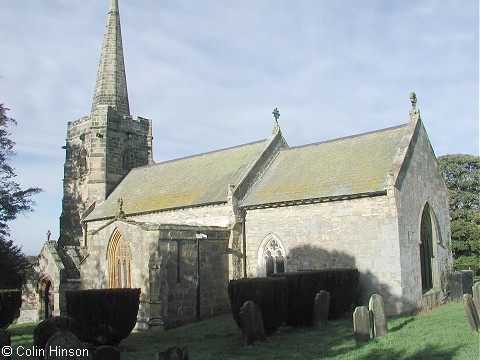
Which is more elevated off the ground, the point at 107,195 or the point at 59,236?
the point at 107,195

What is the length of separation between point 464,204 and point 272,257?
26507 millimetres

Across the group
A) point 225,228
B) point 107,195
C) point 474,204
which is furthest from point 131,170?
point 474,204

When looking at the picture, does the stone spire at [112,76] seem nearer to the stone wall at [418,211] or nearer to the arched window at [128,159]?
the arched window at [128,159]

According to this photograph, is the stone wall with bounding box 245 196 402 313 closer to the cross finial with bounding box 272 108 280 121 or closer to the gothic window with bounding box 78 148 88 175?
the cross finial with bounding box 272 108 280 121

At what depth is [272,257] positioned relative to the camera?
2097 cm

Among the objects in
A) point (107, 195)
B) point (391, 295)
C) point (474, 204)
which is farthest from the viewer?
point (474, 204)

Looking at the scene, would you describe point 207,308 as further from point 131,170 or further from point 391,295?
point 131,170

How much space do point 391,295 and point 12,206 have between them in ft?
67.0

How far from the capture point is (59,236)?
108ft

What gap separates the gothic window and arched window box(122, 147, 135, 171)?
2570 millimetres

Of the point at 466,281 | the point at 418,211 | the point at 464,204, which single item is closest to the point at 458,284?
the point at 466,281

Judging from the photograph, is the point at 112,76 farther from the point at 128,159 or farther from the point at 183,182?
the point at 183,182

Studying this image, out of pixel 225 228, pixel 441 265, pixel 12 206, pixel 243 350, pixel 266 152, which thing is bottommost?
pixel 243 350

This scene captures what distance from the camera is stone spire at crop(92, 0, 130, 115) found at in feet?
111
